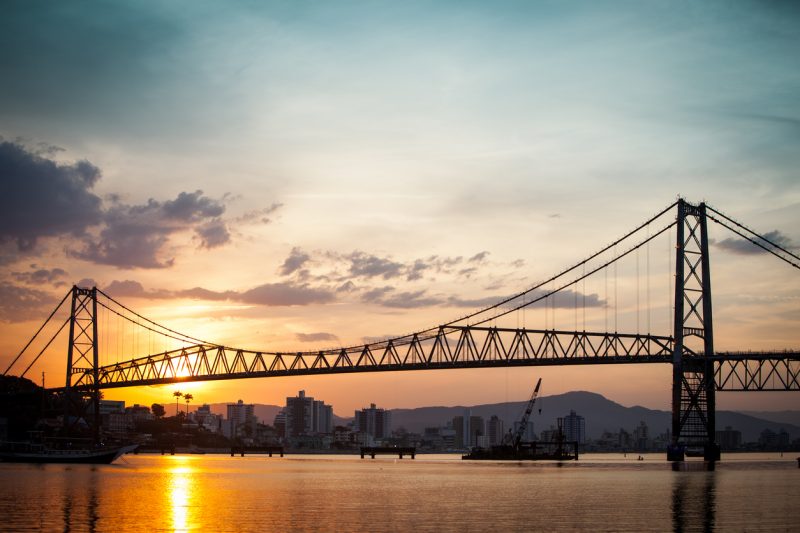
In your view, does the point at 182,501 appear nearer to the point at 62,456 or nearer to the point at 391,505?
the point at 391,505

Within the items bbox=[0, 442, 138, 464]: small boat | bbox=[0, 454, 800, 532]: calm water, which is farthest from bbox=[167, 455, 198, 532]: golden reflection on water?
bbox=[0, 442, 138, 464]: small boat

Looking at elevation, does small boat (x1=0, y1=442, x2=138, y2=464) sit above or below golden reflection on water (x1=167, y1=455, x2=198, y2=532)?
below

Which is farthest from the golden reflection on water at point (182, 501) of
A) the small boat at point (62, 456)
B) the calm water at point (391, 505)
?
the small boat at point (62, 456)

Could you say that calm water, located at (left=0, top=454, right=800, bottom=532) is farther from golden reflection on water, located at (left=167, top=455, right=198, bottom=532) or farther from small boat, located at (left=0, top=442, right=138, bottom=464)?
small boat, located at (left=0, top=442, right=138, bottom=464)

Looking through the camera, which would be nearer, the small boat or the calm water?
the calm water

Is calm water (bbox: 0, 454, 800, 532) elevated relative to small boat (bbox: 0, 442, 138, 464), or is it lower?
elevated

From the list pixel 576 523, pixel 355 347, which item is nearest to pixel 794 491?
pixel 576 523

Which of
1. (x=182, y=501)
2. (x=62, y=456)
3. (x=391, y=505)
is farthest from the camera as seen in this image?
(x=62, y=456)

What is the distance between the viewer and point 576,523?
175 ft

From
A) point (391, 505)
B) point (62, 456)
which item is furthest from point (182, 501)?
point (62, 456)

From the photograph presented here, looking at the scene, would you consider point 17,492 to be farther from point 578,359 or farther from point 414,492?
point 578,359

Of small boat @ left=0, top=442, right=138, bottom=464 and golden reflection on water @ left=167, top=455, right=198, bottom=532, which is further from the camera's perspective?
small boat @ left=0, top=442, right=138, bottom=464

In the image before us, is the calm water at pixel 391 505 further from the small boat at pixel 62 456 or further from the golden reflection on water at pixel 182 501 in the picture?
the small boat at pixel 62 456

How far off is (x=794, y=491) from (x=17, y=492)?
6150cm
